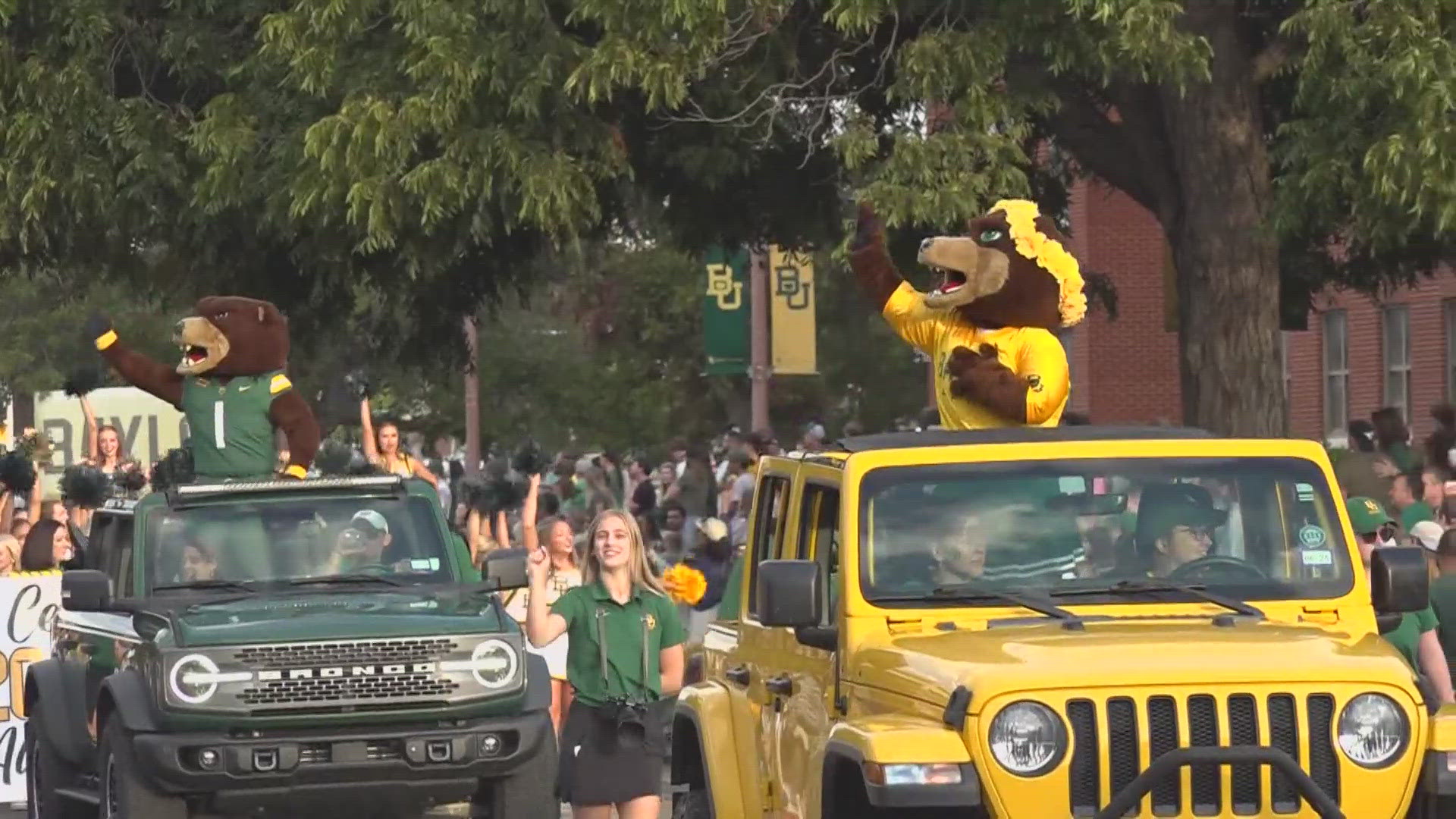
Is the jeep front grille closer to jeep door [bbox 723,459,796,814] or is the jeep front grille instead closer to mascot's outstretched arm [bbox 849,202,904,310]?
mascot's outstretched arm [bbox 849,202,904,310]

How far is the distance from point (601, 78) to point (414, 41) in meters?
1.36

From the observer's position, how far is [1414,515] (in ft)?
51.2

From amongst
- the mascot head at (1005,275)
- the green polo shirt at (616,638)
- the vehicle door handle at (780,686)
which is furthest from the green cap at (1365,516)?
the vehicle door handle at (780,686)

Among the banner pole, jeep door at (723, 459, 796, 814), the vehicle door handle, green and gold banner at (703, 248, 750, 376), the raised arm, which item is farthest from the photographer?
green and gold banner at (703, 248, 750, 376)

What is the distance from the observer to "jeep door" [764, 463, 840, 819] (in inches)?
332

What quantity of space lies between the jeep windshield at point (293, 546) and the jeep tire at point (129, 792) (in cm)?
77

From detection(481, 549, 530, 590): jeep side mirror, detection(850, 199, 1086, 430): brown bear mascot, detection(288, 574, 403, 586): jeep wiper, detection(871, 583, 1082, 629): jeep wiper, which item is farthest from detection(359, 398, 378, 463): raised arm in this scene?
detection(871, 583, 1082, 629): jeep wiper

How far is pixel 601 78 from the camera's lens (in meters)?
17.9

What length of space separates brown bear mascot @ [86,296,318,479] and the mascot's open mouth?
431 cm

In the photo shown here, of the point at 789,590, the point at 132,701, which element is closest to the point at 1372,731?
the point at 789,590

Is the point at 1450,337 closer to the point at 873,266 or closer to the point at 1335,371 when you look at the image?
the point at 1335,371

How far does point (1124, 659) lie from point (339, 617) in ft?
17.3

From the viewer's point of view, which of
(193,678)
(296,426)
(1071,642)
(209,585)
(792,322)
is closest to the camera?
(1071,642)

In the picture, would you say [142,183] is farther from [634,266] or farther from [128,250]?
[634,266]
